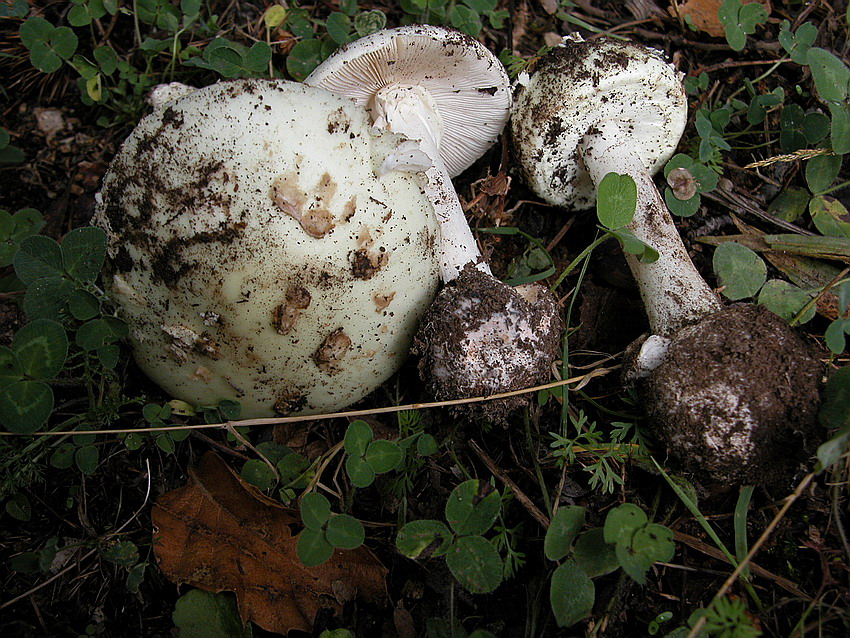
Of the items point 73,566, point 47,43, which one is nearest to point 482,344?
point 73,566

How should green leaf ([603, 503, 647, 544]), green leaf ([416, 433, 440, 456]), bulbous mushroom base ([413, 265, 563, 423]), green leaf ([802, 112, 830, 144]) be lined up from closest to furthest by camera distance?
1. green leaf ([603, 503, 647, 544])
2. bulbous mushroom base ([413, 265, 563, 423])
3. green leaf ([416, 433, 440, 456])
4. green leaf ([802, 112, 830, 144])

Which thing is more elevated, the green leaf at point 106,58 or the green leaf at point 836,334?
the green leaf at point 106,58

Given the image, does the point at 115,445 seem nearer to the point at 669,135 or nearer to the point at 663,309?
the point at 663,309

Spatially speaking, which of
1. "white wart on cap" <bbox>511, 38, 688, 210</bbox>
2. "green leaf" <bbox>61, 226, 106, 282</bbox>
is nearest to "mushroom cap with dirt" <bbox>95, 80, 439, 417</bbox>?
"green leaf" <bbox>61, 226, 106, 282</bbox>

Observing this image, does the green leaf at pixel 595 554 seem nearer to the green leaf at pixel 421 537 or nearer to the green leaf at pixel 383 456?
the green leaf at pixel 421 537

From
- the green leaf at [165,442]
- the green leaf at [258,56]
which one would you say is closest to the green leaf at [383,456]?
the green leaf at [165,442]

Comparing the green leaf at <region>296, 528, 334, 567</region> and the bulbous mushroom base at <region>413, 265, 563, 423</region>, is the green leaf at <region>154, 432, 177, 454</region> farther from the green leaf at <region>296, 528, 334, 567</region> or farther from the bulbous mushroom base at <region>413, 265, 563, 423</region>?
the bulbous mushroom base at <region>413, 265, 563, 423</region>

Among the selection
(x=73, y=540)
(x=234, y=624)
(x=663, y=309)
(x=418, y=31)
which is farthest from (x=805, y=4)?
(x=73, y=540)
